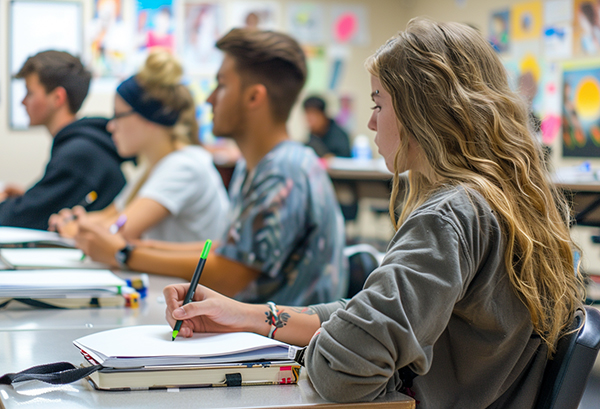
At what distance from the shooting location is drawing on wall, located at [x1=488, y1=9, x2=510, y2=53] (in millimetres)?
5895

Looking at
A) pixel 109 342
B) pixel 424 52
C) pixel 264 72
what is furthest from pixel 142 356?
pixel 264 72

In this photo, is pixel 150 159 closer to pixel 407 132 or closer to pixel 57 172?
pixel 57 172

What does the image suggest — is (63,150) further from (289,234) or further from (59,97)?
(289,234)

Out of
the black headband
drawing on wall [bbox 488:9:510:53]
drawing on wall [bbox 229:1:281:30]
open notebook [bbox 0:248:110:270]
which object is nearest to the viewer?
open notebook [bbox 0:248:110:270]

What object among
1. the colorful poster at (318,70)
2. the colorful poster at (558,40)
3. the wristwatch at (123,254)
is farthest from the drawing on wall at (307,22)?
the wristwatch at (123,254)

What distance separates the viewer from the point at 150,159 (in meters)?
2.17

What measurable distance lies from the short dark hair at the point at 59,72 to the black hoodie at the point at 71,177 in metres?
0.18

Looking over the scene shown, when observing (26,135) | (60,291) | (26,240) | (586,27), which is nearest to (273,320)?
(60,291)

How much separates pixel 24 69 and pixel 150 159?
2.81ft

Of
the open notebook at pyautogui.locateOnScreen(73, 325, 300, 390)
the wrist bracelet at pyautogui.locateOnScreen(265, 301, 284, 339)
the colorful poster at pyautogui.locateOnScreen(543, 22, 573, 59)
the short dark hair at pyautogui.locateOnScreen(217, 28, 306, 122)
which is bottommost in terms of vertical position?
the wrist bracelet at pyautogui.locateOnScreen(265, 301, 284, 339)

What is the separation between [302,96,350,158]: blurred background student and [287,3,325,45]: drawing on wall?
862 millimetres

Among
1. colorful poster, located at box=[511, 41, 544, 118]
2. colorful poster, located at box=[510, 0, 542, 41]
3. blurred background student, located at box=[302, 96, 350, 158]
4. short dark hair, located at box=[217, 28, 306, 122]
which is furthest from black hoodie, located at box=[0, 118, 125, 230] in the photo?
colorful poster, located at box=[510, 0, 542, 41]

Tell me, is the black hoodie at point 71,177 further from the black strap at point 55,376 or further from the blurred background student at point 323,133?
the blurred background student at point 323,133

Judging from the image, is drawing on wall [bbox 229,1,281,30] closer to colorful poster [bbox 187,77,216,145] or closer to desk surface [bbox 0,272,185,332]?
colorful poster [bbox 187,77,216,145]
